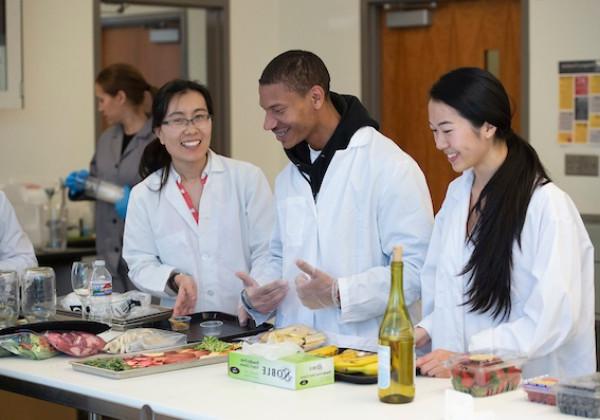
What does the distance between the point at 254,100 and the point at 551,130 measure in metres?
2.02

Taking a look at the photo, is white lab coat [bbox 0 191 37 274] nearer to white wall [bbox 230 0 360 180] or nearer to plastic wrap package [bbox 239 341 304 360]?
plastic wrap package [bbox 239 341 304 360]

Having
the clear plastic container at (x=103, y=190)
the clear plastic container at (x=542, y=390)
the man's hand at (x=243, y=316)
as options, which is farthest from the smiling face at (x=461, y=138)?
the clear plastic container at (x=103, y=190)

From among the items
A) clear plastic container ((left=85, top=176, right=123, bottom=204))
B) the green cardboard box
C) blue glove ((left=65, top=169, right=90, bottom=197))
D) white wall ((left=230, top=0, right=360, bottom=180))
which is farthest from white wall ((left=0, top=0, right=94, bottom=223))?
the green cardboard box

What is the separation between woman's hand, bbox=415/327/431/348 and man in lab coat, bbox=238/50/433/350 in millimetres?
233

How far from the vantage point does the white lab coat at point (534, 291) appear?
271 centimetres

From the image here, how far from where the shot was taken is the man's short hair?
131 inches

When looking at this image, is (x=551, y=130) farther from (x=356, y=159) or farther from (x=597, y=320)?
(x=356, y=159)

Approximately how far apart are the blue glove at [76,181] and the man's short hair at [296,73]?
100 inches

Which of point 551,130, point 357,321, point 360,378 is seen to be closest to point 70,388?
point 360,378

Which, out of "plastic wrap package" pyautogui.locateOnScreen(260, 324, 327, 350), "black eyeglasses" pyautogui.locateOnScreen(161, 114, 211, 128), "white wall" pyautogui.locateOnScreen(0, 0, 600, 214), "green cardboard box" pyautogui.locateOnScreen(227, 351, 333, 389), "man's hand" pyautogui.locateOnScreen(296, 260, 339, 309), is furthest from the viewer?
"white wall" pyautogui.locateOnScreen(0, 0, 600, 214)

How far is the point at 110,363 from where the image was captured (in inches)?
113

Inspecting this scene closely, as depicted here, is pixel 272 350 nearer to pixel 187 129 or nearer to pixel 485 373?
pixel 485 373

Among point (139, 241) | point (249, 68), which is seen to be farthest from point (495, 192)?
point (249, 68)

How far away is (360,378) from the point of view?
8.79 feet
